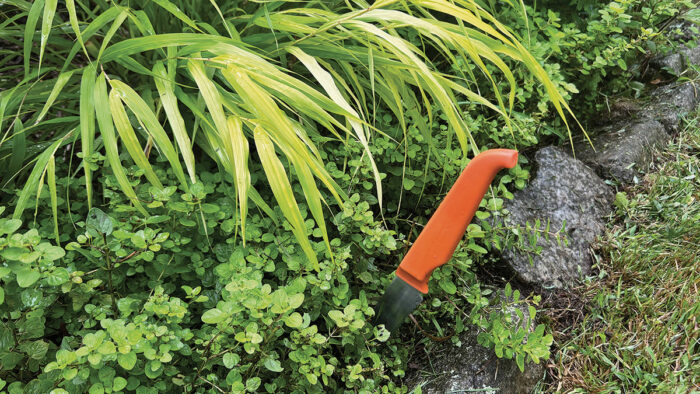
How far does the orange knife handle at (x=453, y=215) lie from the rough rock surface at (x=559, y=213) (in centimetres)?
47

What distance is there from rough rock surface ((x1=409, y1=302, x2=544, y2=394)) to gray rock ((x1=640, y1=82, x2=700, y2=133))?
110cm

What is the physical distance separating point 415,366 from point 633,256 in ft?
2.20

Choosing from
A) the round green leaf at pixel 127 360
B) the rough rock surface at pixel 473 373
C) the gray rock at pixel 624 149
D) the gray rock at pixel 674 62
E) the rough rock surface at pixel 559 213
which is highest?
the gray rock at pixel 674 62

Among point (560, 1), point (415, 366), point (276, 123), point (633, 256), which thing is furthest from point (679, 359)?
point (560, 1)

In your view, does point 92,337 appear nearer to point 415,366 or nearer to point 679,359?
point 415,366

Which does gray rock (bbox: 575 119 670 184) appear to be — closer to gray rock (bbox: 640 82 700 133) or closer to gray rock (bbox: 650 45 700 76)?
gray rock (bbox: 640 82 700 133)

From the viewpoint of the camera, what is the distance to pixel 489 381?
4.00 feet

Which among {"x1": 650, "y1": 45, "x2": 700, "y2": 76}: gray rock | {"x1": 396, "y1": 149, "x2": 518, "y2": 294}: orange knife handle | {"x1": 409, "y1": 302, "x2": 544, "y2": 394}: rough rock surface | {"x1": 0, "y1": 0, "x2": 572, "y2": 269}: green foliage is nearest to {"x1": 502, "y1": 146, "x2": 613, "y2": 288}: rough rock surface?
{"x1": 409, "y1": 302, "x2": 544, "y2": 394}: rough rock surface

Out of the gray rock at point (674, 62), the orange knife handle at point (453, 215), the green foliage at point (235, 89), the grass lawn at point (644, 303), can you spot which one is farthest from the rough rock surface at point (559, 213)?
the gray rock at point (674, 62)

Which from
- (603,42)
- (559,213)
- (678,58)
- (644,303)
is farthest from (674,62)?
(644,303)

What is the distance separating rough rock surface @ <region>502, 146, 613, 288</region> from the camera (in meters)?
1.47

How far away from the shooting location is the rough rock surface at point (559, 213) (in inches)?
57.7

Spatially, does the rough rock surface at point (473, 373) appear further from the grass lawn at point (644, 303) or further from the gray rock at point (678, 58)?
the gray rock at point (678, 58)

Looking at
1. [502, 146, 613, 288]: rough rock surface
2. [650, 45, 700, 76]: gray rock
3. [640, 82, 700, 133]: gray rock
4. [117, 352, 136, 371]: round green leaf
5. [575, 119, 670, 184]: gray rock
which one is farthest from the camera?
[650, 45, 700, 76]: gray rock
